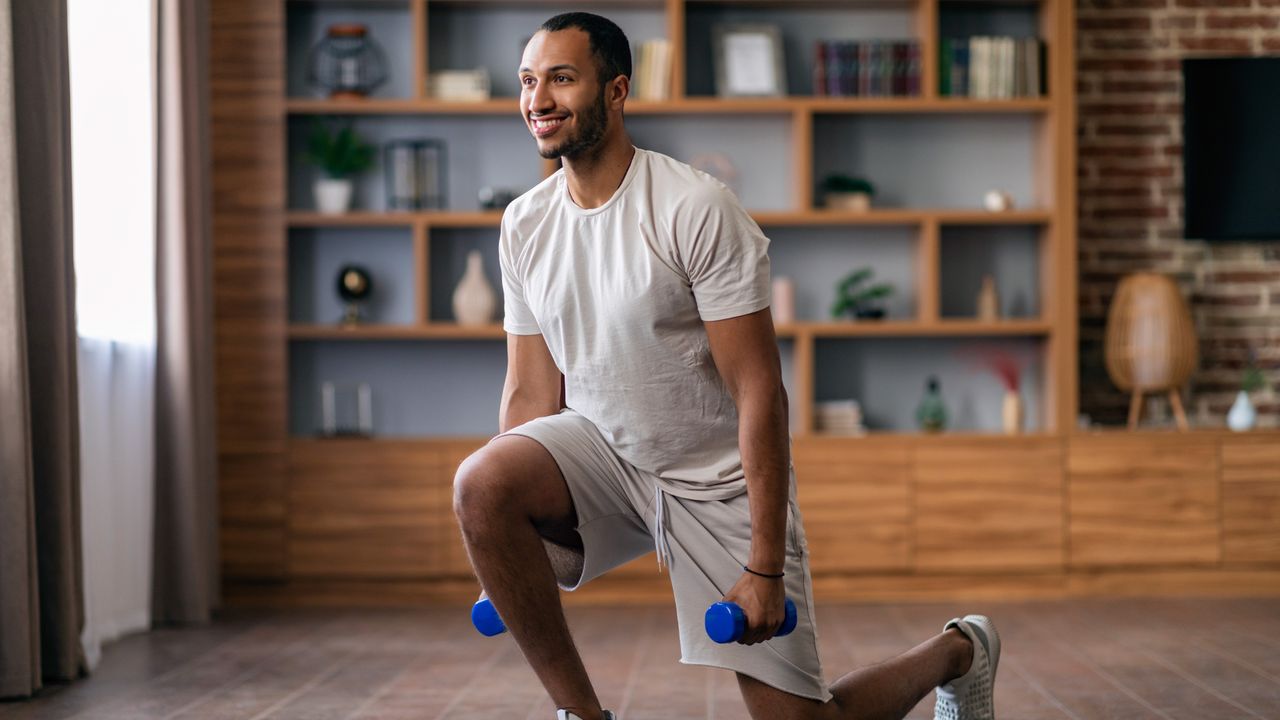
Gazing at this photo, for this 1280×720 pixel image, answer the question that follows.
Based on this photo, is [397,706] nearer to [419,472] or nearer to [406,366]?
[419,472]

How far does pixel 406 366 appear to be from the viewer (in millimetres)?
4969

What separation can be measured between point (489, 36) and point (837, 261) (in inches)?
60.5

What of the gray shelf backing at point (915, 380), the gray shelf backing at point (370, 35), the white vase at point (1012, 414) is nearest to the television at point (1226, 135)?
the gray shelf backing at point (915, 380)

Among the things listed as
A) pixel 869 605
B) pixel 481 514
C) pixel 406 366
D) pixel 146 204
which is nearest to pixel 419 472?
pixel 406 366

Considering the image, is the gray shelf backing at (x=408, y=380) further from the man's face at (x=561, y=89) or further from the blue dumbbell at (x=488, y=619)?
the man's face at (x=561, y=89)

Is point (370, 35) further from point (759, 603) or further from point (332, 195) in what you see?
point (759, 603)

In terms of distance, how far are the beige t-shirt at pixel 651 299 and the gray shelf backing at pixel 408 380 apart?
2.74 meters

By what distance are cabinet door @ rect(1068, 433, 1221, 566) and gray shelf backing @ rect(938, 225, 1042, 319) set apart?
2.17ft

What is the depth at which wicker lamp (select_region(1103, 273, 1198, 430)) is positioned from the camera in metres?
4.72

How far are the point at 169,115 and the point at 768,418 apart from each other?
283 cm

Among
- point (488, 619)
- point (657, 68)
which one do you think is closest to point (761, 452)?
point (488, 619)

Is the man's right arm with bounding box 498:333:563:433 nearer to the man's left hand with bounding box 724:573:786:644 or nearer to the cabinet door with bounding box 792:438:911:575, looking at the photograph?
the man's left hand with bounding box 724:573:786:644

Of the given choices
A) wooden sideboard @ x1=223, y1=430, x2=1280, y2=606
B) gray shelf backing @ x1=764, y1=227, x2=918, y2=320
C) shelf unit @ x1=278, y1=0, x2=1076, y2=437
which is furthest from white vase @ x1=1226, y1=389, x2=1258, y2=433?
gray shelf backing @ x1=764, y1=227, x2=918, y2=320

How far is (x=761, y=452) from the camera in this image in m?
2.00
